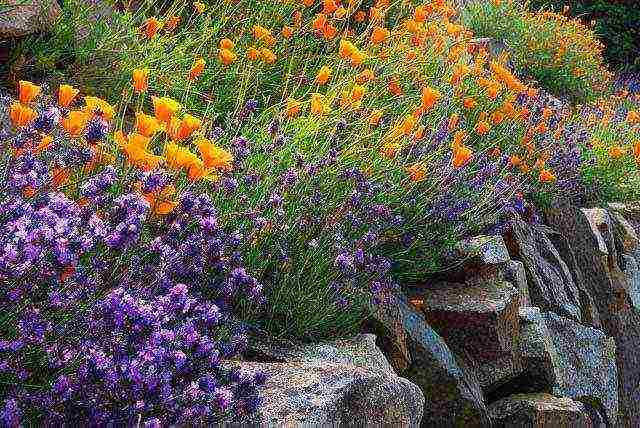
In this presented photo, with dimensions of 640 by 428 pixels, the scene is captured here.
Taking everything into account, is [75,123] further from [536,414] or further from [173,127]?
[536,414]

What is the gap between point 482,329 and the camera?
12.0 feet

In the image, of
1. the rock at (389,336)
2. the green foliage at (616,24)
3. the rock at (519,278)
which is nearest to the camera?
the rock at (389,336)

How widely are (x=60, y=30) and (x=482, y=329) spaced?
2349mm

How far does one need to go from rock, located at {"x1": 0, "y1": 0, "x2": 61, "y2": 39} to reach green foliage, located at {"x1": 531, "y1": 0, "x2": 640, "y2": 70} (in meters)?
12.1

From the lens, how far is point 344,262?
249cm

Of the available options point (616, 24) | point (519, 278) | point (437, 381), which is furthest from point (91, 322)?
point (616, 24)

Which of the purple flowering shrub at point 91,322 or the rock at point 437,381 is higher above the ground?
the purple flowering shrub at point 91,322

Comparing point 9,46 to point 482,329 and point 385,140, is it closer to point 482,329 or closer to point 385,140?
point 385,140

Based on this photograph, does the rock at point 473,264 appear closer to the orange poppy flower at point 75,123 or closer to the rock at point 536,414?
the rock at point 536,414

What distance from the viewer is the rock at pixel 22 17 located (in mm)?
3389

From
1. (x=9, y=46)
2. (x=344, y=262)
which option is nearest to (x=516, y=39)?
(x=9, y=46)

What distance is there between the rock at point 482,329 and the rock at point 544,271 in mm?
1069

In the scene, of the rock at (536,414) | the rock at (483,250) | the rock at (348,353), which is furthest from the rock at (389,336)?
the rock at (483,250)

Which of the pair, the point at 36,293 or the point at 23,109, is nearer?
the point at 36,293
